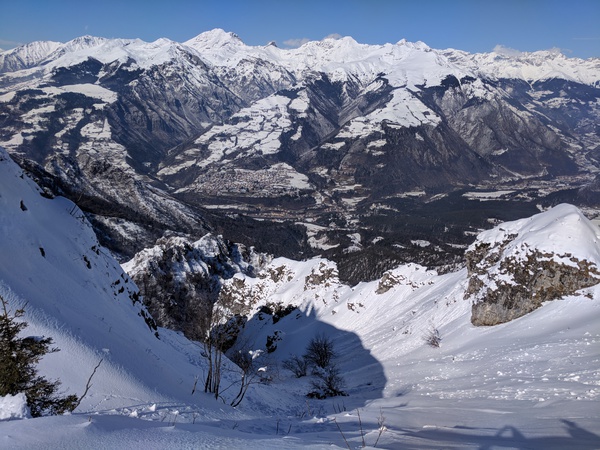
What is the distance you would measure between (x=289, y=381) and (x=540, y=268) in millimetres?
27400

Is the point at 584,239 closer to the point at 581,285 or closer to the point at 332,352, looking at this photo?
the point at 581,285

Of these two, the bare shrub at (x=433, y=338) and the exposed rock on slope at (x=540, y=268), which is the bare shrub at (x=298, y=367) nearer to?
the bare shrub at (x=433, y=338)

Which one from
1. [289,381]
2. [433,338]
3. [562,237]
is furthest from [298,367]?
[562,237]

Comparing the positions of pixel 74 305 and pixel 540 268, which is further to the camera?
pixel 540 268

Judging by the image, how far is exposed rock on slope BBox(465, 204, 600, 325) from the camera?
3516 cm

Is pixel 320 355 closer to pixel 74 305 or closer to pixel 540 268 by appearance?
pixel 540 268

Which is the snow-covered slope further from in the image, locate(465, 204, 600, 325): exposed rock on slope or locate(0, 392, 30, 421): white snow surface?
locate(465, 204, 600, 325): exposed rock on slope

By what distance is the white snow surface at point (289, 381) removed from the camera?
9.09 m

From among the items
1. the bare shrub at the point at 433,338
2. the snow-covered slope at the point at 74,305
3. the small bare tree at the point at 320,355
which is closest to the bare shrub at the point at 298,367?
the small bare tree at the point at 320,355

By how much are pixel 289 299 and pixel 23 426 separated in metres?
81.2

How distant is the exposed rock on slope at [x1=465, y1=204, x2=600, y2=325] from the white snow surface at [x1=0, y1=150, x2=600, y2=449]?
30cm

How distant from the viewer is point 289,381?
46625 mm

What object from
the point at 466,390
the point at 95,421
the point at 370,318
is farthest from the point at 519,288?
the point at 95,421

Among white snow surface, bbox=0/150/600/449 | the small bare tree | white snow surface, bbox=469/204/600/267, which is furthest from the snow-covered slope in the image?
white snow surface, bbox=469/204/600/267
